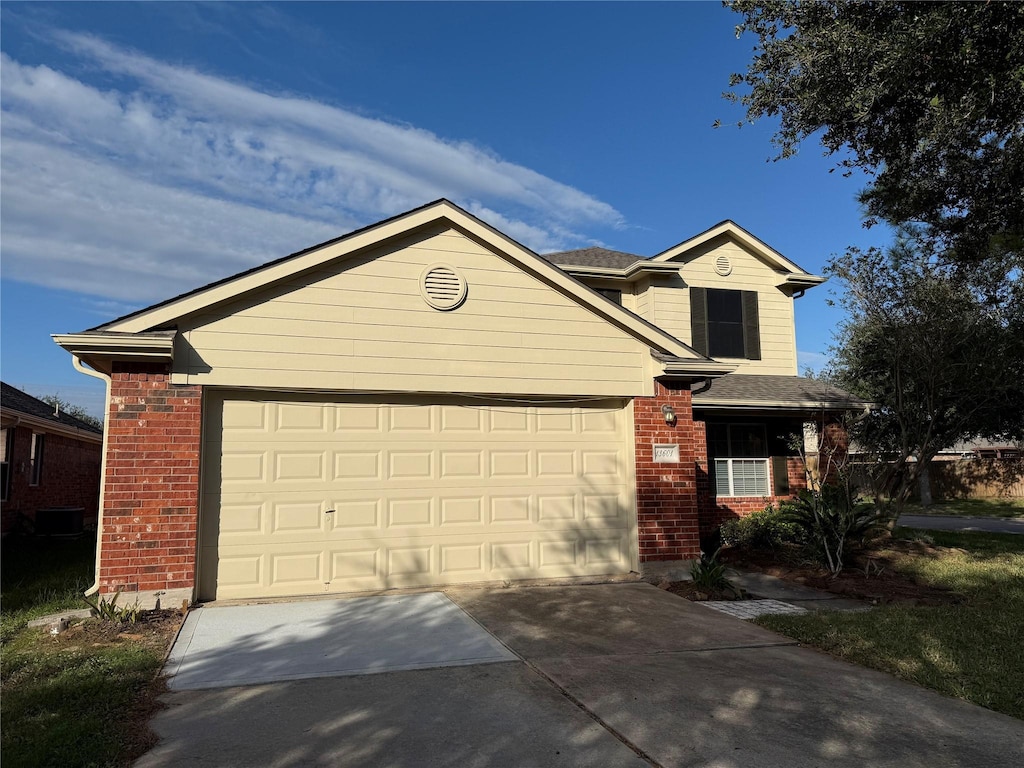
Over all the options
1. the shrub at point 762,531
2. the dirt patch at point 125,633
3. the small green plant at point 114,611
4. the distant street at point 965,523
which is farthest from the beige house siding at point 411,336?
the distant street at point 965,523

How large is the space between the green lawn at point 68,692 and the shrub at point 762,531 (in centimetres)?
942

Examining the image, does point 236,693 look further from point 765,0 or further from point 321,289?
point 765,0

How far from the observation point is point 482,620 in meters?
7.14

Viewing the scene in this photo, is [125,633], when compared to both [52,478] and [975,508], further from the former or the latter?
[975,508]

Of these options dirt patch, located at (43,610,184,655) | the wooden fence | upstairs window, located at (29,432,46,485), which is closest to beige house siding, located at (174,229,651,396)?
dirt patch, located at (43,610,184,655)

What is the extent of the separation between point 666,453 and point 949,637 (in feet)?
12.8

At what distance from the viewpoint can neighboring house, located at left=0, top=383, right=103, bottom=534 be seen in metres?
13.7

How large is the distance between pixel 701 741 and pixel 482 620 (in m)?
3.27

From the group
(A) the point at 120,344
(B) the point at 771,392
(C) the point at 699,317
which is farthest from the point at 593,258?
(A) the point at 120,344

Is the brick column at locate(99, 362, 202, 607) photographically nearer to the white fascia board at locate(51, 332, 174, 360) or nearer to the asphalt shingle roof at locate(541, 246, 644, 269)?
the white fascia board at locate(51, 332, 174, 360)

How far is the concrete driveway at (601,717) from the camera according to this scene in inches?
159

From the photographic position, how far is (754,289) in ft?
51.8

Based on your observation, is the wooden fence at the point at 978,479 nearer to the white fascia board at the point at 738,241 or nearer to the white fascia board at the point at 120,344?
the white fascia board at the point at 738,241

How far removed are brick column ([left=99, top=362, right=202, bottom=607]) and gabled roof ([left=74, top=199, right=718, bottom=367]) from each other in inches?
21.1
